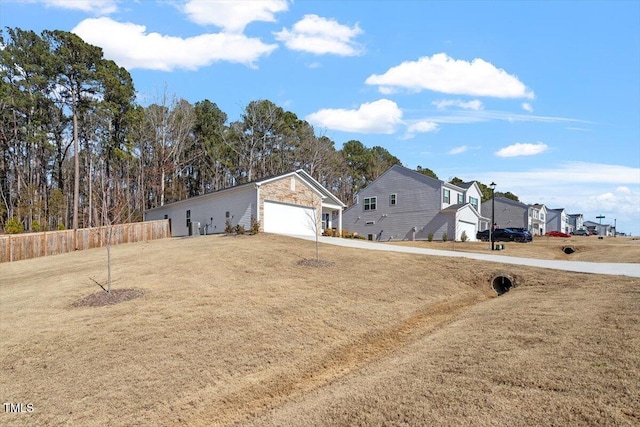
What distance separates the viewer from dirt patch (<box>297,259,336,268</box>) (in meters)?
14.5

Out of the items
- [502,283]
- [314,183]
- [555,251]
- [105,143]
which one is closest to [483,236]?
[555,251]

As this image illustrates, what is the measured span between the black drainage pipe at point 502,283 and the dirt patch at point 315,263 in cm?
562

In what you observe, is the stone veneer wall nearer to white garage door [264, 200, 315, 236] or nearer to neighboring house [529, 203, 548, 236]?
white garage door [264, 200, 315, 236]

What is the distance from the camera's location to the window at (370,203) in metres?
39.5

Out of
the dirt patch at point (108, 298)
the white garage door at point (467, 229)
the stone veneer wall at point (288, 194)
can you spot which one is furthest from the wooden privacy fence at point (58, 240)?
the white garage door at point (467, 229)

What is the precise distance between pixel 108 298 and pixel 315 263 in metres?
6.96

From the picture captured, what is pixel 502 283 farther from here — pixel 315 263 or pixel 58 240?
pixel 58 240

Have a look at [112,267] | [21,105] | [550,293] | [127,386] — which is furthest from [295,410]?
Result: [21,105]

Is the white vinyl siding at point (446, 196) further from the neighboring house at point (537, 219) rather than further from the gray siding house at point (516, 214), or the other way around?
the neighboring house at point (537, 219)

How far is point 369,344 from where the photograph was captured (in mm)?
7797

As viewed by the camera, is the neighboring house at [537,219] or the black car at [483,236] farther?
the neighboring house at [537,219]

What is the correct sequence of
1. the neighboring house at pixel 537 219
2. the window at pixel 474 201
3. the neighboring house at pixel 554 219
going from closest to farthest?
the window at pixel 474 201
the neighboring house at pixel 537 219
the neighboring house at pixel 554 219

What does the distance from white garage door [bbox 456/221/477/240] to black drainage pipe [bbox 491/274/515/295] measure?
21.8 metres

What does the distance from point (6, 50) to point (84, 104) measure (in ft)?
28.3
